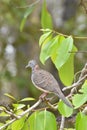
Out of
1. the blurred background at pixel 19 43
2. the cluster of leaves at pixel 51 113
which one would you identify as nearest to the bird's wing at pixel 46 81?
the cluster of leaves at pixel 51 113

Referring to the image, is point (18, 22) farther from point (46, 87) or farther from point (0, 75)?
point (46, 87)

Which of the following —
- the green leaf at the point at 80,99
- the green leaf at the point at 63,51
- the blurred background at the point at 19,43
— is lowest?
the blurred background at the point at 19,43

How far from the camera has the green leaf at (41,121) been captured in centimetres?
145

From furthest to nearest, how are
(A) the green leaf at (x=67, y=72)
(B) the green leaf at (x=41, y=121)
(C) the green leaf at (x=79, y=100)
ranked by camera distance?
(A) the green leaf at (x=67, y=72) < (B) the green leaf at (x=41, y=121) < (C) the green leaf at (x=79, y=100)

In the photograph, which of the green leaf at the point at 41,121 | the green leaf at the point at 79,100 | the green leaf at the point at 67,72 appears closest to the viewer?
the green leaf at the point at 79,100

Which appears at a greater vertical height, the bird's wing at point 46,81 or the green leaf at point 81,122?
the bird's wing at point 46,81

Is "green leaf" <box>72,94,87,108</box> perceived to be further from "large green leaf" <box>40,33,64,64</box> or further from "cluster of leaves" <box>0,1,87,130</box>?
"large green leaf" <box>40,33,64,64</box>

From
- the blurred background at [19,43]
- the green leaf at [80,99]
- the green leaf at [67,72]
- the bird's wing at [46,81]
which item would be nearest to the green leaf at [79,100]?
the green leaf at [80,99]

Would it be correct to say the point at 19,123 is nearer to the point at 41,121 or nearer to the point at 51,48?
the point at 41,121

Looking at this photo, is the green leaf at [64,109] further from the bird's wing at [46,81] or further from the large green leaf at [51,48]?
the large green leaf at [51,48]

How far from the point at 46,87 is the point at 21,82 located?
2.43m

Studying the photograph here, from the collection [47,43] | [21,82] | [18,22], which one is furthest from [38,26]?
[47,43]

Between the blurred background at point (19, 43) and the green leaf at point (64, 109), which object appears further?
the blurred background at point (19, 43)

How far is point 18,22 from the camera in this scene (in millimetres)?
4172
